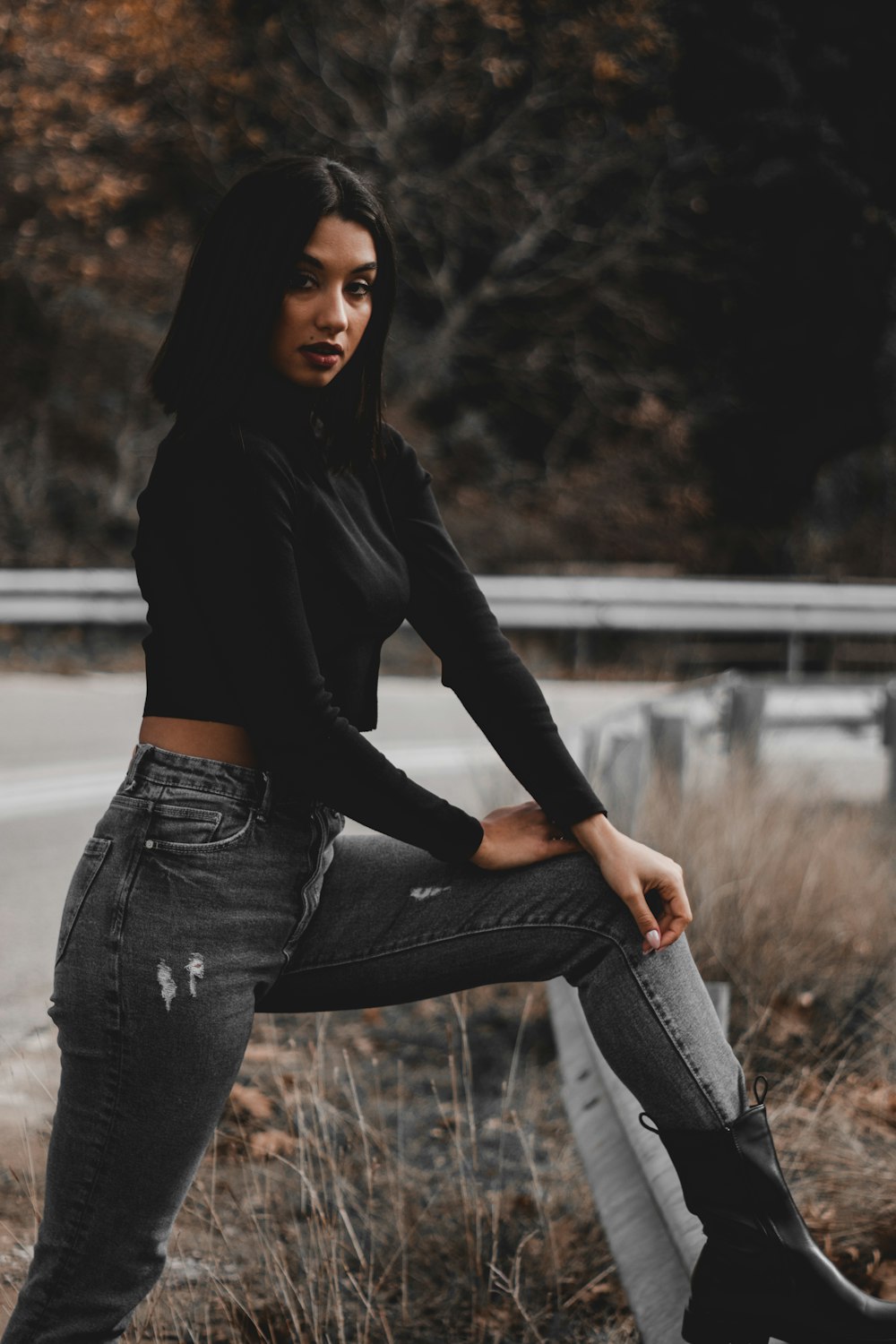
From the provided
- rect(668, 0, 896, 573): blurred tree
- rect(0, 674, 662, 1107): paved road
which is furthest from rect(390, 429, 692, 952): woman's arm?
rect(668, 0, 896, 573): blurred tree

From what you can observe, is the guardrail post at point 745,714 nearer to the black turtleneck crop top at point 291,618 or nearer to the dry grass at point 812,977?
the dry grass at point 812,977

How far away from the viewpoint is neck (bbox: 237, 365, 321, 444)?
7.35ft

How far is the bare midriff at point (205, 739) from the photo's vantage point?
6.99 ft

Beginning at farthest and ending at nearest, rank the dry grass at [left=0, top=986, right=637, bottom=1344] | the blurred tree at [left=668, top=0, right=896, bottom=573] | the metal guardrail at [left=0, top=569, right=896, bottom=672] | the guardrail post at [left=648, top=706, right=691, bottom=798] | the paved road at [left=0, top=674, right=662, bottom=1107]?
1. the blurred tree at [left=668, top=0, right=896, bottom=573]
2. the metal guardrail at [left=0, top=569, right=896, bottom=672]
3. the guardrail post at [left=648, top=706, right=691, bottom=798]
4. the paved road at [left=0, top=674, right=662, bottom=1107]
5. the dry grass at [left=0, top=986, right=637, bottom=1344]

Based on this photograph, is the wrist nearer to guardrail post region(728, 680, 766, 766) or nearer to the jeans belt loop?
the jeans belt loop

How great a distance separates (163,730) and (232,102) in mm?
18338

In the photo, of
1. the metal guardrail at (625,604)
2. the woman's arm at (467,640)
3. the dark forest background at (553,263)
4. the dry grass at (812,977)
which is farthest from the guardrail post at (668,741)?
the dark forest background at (553,263)

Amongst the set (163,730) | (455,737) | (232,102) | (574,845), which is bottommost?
(455,737)

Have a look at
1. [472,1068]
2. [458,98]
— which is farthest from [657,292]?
[472,1068]

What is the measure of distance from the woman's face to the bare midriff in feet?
1.77

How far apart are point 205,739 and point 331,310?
0.65m

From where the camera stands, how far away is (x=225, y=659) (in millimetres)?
2078

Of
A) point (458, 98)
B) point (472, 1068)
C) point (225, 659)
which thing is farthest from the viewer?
point (458, 98)

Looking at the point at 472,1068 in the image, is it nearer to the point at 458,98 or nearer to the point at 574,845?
the point at 574,845
